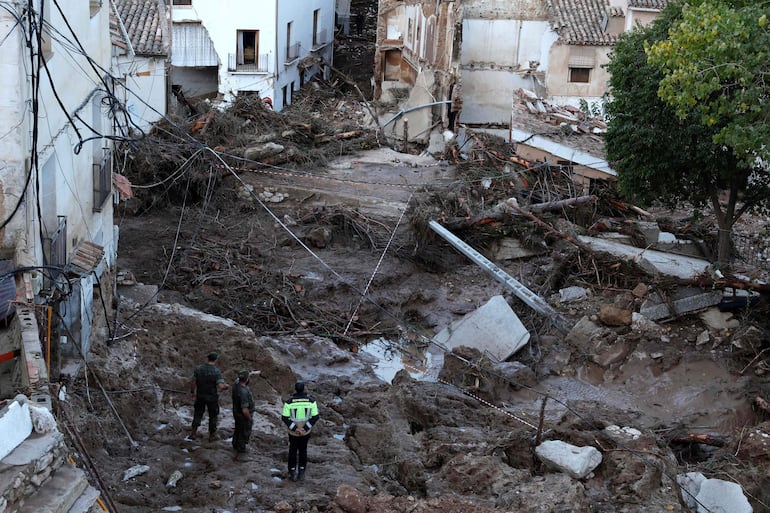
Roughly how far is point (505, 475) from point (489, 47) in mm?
26717

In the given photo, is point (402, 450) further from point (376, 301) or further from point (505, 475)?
Result: point (376, 301)

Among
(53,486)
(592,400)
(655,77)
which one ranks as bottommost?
(592,400)

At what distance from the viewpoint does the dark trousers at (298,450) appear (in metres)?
11.0

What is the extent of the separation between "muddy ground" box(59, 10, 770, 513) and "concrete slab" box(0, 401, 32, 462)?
1.89 metres

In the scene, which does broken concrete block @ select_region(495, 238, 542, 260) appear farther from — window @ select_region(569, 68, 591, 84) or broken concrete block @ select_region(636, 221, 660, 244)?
window @ select_region(569, 68, 591, 84)

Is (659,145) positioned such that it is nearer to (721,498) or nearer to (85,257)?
(721,498)

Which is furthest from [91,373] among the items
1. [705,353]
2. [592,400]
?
[705,353]

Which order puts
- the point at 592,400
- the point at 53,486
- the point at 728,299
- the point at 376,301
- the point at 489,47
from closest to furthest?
the point at 53,486 → the point at 592,400 → the point at 728,299 → the point at 376,301 → the point at 489,47

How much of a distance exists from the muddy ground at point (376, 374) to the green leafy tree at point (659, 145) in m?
1.95

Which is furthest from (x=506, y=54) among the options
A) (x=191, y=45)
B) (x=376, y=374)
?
(x=376, y=374)

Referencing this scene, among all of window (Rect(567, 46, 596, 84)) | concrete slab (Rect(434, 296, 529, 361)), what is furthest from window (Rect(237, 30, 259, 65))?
concrete slab (Rect(434, 296, 529, 361))

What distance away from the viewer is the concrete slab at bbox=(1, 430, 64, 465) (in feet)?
21.4

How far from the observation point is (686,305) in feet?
55.8

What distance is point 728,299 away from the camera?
1694 cm
